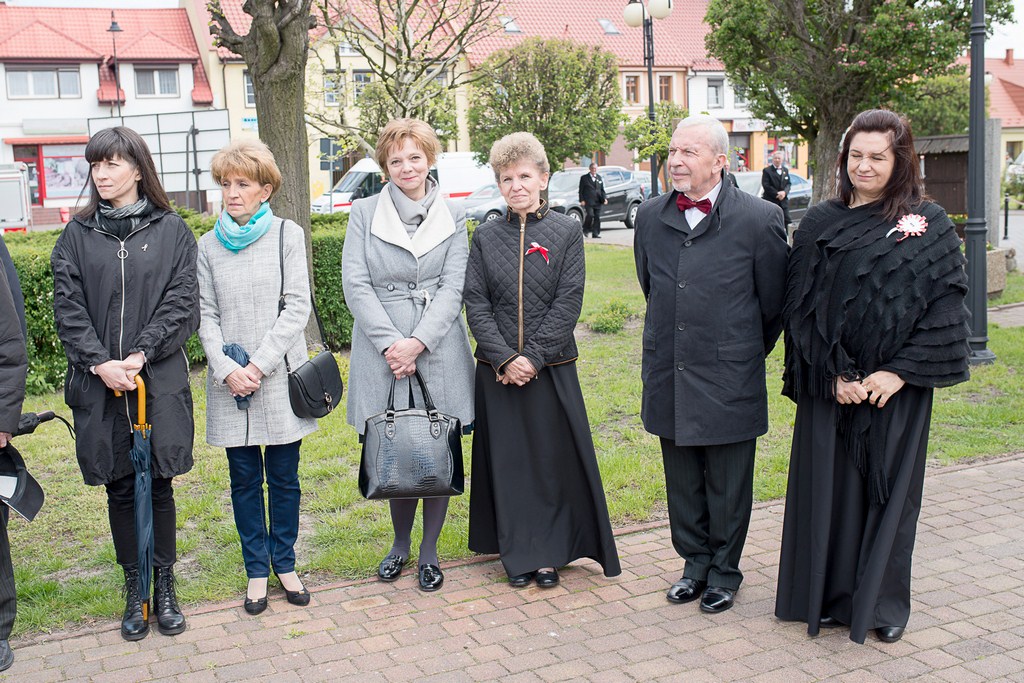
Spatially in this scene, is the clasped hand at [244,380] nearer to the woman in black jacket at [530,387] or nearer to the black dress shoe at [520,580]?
the woman in black jacket at [530,387]

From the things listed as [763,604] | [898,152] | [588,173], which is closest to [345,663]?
[763,604]

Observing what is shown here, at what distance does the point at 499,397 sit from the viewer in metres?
4.61

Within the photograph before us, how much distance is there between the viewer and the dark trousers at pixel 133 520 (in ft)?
13.8

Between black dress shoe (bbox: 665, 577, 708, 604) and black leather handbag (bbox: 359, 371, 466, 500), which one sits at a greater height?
black leather handbag (bbox: 359, 371, 466, 500)

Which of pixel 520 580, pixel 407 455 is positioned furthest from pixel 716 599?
pixel 407 455

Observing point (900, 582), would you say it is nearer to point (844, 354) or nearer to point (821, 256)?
A: point (844, 354)

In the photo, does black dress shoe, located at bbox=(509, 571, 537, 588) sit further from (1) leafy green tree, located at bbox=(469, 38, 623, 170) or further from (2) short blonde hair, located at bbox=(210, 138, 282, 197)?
(1) leafy green tree, located at bbox=(469, 38, 623, 170)

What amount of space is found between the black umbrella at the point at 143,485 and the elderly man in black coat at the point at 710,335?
2.14 metres

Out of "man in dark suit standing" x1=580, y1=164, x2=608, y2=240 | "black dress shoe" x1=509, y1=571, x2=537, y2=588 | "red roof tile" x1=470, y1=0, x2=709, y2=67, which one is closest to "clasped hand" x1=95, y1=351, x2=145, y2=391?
"black dress shoe" x1=509, y1=571, x2=537, y2=588

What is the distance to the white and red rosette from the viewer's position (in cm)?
379

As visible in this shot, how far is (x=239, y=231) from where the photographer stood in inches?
169

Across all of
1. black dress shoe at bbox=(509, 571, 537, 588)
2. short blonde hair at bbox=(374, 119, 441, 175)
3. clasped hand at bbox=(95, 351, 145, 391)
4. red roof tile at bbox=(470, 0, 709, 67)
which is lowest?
black dress shoe at bbox=(509, 571, 537, 588)

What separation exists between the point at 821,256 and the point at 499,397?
1.55 metres

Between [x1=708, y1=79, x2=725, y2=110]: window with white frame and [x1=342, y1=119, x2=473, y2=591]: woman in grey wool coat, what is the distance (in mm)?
48514
